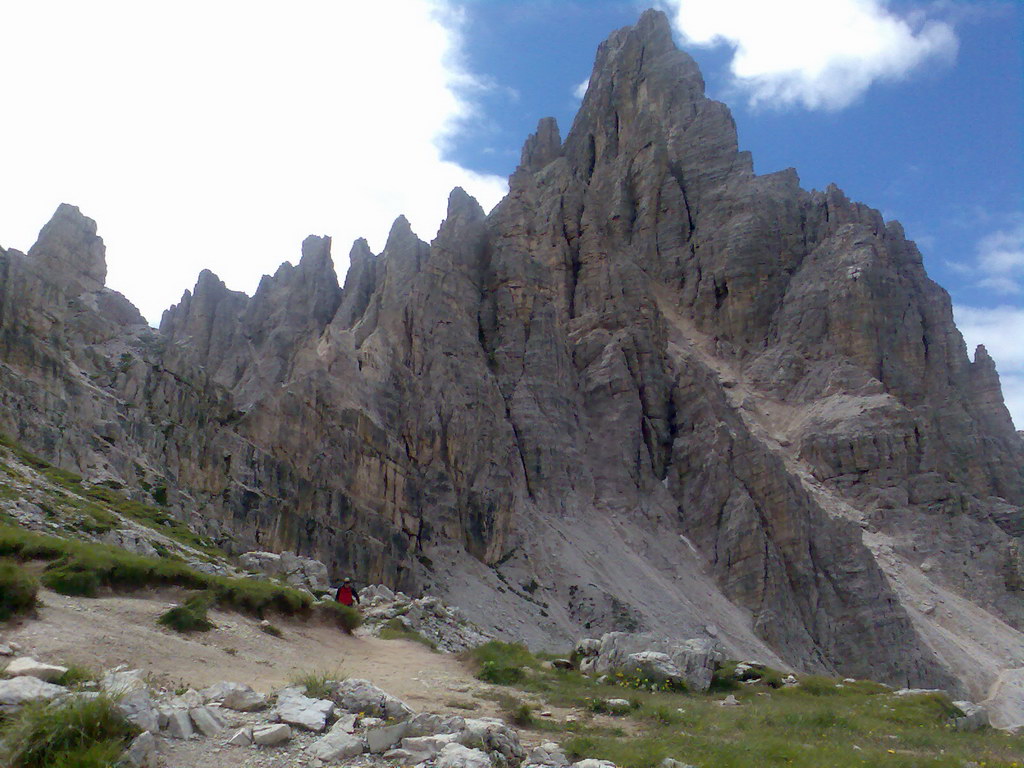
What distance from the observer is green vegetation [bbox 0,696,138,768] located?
721cm

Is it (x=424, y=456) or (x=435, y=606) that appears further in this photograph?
(x=424, y=456)

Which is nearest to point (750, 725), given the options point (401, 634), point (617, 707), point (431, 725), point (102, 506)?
point (617, 707)

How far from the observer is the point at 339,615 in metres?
21.4

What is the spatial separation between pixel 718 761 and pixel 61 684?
27.1ft

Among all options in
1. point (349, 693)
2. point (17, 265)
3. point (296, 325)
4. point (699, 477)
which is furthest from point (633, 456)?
point (349, 693)

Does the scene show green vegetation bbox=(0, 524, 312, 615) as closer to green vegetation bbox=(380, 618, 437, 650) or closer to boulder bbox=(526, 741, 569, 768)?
green vegetation bbox=(380, 618, 437, 650)

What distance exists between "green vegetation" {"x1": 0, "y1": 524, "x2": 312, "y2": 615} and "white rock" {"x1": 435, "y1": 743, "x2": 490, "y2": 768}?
961 cm

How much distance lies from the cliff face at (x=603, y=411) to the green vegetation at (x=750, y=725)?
1745cm

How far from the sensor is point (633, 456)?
6662cm

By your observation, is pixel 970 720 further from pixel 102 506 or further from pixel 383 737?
pixel 102 506

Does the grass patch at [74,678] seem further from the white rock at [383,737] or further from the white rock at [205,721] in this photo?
the white rock at [383,737]

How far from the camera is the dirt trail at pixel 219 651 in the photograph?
464 inches

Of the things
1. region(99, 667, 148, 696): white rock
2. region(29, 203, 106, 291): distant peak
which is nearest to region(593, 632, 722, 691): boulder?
region(99, 667, 148, 696): white rock

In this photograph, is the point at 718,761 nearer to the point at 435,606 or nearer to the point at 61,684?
the point at 61,684
